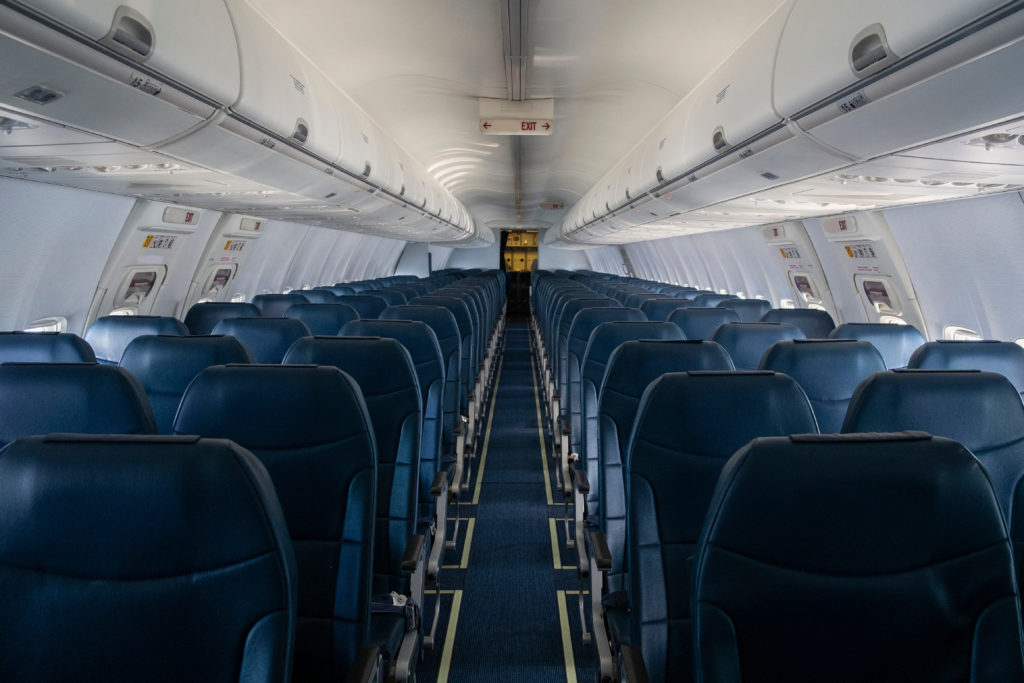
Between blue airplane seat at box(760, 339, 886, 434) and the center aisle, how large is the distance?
1.81 m

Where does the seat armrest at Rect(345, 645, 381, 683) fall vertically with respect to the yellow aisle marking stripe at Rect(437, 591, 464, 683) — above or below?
above

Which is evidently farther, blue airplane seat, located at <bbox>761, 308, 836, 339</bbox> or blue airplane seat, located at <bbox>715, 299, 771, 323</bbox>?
blue airplane seat, located at <bbox>715, 299, 771, 323</bbox>

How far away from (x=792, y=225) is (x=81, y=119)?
7977mm

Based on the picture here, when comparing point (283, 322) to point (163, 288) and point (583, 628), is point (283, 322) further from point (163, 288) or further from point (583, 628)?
point (163, 288)

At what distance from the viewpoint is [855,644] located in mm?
1437

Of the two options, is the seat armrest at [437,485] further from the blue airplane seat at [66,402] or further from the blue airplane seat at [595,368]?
the blue airplane seat at [66,402]

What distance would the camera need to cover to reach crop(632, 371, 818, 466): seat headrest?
2.23 metres

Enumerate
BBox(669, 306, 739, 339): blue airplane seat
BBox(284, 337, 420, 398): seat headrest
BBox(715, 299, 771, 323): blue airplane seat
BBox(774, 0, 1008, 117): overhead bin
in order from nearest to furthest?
BBox(774, 0, 1008, 117): overhead bin < BBox(284, 337, 420, 398): seat headrest < BBox(669, 306, 739, 339): blue airplane seat < BBox(715, 299, 771, 323): blue airplane seat

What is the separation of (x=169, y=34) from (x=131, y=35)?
31cm

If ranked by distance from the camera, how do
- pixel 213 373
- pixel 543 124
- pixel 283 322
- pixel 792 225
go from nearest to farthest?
pixel 213 373
pixel 283 322
pixel 543 124
pixel 792 225

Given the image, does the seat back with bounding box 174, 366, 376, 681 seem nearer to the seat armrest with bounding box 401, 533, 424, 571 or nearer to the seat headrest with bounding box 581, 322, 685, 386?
the seat armrest with bounding box 401, 533, 424, 571

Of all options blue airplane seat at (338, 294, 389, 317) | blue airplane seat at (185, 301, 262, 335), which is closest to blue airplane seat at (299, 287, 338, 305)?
blue airplane seat at (338, 294, 389, 317)

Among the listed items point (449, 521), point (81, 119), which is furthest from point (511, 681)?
point (81, 119)

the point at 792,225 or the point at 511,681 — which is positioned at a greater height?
the point at 792,225
